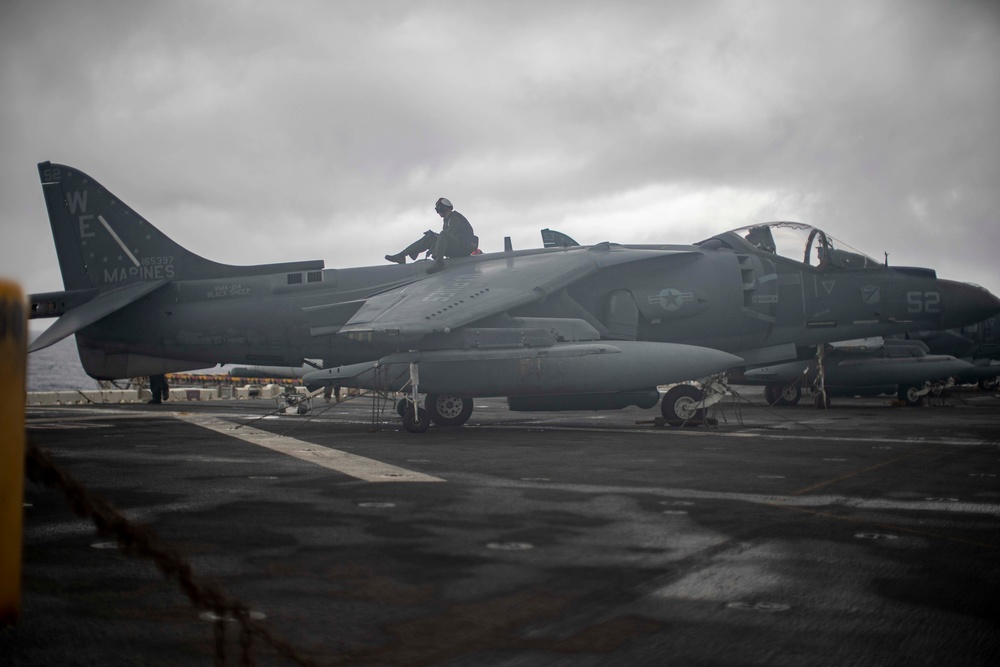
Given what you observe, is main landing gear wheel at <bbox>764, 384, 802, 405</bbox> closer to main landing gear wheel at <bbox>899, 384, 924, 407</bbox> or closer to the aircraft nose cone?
main landing gear wheel at <bbox>899, 384, 924, 407</bbox>

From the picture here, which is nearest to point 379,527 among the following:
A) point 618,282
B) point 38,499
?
point 38,499

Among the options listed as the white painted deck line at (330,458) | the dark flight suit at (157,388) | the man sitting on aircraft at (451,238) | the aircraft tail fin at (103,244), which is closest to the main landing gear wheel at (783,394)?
the man sitting on aircraft at (451,238)

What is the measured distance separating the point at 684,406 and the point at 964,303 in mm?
7096

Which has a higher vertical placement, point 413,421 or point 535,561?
point 413,421

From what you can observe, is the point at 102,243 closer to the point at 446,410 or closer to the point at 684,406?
the point at 446,410

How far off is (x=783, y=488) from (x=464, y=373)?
778 centimetres

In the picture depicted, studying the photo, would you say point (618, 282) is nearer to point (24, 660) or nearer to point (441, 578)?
point (441, 578)

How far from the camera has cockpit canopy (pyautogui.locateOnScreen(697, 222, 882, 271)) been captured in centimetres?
1669

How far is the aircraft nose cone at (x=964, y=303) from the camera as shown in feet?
56.5

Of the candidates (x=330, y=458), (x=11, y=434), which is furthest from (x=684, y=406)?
(x=11, y=434)

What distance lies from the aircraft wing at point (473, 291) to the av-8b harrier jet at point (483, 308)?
0.16 feet

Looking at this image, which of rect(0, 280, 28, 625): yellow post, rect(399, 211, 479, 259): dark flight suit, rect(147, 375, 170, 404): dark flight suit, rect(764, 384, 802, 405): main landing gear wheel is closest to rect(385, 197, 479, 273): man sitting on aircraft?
rect(399, 211, 479, 259): dark flight suit

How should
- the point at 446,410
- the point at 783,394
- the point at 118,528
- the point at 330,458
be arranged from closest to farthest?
the point at 118,528
the point at 330,458
the point at 446,410
the point at 783,394

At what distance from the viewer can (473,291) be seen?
591 inches
